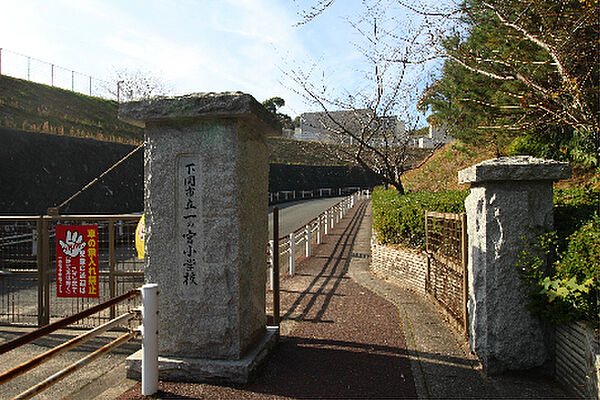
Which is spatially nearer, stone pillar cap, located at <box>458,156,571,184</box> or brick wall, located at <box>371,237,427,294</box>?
stone pillar cap, located at <box>458,156,571,184</box>

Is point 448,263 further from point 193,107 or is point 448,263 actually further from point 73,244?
point 73,244

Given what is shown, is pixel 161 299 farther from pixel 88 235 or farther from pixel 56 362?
pixel 88 235

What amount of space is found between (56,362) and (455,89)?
1027 cm

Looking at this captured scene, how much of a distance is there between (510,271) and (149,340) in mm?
3447

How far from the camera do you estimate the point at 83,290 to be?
5.42 metres

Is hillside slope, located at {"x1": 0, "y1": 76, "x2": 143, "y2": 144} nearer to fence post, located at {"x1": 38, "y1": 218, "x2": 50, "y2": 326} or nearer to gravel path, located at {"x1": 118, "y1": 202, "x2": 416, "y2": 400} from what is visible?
fence post, located at {"x1": 38, "y1": 218, "x2": 50, "y2": 326}

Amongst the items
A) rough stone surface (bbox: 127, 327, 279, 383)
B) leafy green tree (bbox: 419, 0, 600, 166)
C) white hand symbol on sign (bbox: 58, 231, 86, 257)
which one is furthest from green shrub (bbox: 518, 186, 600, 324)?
white hand symbol on sign (bbox: 58, 231, 86, 257)

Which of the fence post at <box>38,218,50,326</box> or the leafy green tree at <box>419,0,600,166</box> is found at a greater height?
the leafy green tree at <box>419,0,600,166</box>

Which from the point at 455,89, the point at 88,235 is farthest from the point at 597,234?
the point at 455,89

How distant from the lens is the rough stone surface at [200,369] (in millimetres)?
3545

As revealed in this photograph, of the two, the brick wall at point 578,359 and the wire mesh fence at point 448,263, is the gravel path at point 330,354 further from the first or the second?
the brick wall at point 578,359

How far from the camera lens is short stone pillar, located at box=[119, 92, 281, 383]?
11.8 feet

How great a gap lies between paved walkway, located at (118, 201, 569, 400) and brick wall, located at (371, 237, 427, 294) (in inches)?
10.4

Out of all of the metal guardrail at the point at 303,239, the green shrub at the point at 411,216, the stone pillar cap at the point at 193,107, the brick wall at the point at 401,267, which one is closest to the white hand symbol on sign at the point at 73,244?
the stone pillar cap at the point at 193,107
